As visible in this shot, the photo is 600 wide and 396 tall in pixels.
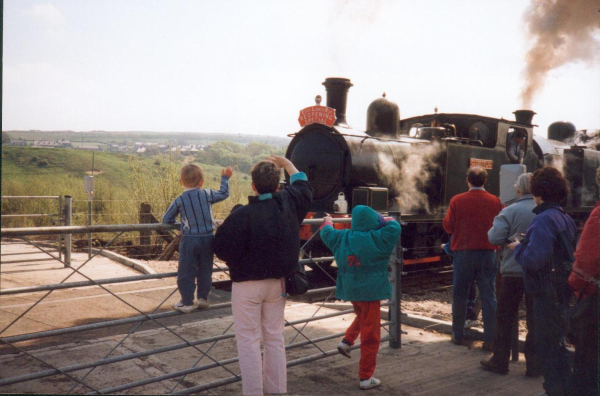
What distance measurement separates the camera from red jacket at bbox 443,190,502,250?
18.1 ft

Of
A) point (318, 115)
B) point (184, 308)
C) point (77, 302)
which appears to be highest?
point (318, 115)

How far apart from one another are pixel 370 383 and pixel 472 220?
7.07ft

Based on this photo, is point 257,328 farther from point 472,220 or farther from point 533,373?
point 472,220

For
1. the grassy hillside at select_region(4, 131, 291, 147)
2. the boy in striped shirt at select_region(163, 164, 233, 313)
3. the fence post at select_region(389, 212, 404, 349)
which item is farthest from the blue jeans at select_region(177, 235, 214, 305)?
the grassy hillside at select_region(4, 131, 291, 147)

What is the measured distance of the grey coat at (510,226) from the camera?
15.2ft

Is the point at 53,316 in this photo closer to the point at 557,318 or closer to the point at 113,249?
the point at 557,318

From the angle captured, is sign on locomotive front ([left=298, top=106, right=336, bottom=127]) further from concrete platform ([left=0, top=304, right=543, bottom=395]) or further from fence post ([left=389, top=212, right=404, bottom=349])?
concrete platform ([left=0, top=304, right=543, bottom=395])

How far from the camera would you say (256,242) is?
11.2 ft

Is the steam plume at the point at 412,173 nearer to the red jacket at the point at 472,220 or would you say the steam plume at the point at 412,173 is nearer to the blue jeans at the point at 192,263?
the red jacket at the point at 472,220

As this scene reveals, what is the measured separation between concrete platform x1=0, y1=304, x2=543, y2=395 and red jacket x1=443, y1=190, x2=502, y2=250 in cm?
102

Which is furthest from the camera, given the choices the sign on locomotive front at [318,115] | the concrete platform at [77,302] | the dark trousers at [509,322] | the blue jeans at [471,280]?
the sign on locomotive front at [318,115]

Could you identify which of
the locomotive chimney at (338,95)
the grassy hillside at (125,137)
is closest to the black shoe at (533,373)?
the locomotive chimney at (338,95)

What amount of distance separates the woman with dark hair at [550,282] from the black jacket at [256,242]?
1800mm

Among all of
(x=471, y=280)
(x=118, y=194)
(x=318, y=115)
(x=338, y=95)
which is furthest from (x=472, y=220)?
(x=118, y=194)
